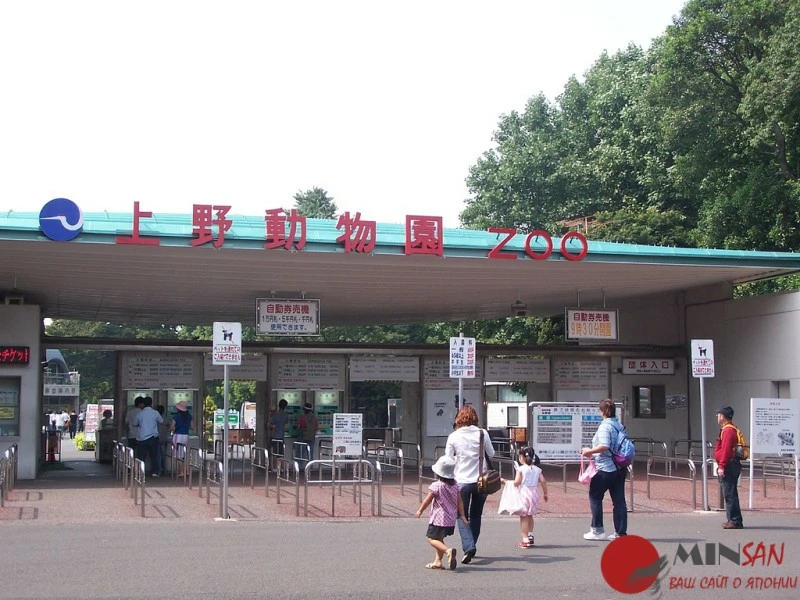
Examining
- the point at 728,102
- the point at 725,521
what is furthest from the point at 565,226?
the point at 725,521

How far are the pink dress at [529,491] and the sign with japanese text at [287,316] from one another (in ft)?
31.0

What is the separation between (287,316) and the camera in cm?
2136

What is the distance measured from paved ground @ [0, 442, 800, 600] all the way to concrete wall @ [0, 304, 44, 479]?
2.86 metres

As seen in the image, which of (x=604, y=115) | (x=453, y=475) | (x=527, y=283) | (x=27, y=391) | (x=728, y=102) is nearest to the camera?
(x=453, y=475)

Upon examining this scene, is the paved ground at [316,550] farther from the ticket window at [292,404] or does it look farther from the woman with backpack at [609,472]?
the ticket window at [292,404]

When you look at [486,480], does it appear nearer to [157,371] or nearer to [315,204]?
[157,371]

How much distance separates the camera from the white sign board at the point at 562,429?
58.6 feet

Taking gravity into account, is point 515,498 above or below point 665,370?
below

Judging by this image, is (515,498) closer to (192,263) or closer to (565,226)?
(192,263)

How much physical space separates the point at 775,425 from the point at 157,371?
551 inches

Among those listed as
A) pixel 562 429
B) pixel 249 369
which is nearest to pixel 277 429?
pixel 249 369

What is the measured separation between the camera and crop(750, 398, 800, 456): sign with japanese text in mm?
16969

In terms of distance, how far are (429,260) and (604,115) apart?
30420mm

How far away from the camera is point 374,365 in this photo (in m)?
25.5
